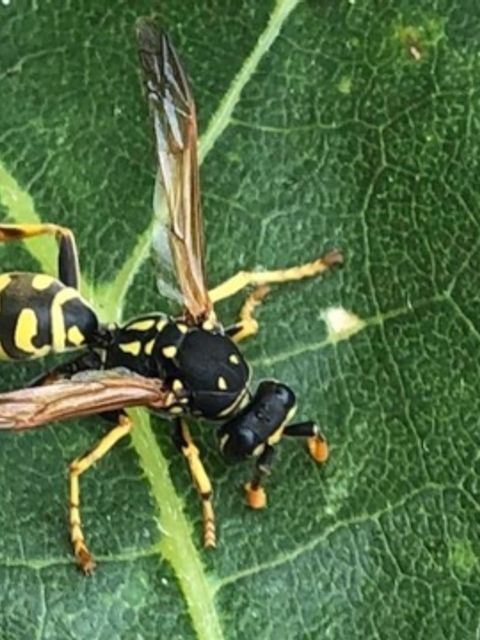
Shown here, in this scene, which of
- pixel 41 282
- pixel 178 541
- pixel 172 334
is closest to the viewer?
pixel 178 541

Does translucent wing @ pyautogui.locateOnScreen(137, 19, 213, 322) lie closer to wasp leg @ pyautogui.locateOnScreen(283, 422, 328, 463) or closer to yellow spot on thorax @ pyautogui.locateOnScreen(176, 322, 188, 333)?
yellow spot on thorax @ pyautogui.locateOnScreen(176, 322, 188, 333)

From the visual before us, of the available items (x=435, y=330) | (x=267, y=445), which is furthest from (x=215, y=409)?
(x=435, y=330)

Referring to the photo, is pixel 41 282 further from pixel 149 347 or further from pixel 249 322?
pixel 249 322

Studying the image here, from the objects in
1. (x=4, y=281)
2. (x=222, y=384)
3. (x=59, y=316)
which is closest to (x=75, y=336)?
(x=59, y=316)

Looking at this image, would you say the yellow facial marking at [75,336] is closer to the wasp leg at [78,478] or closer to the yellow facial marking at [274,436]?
the wasp leg at [78,478]

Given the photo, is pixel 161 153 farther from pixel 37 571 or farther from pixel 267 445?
pixel 37 571

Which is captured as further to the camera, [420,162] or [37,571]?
[420,162]

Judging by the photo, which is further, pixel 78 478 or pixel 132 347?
pixel 132 347
